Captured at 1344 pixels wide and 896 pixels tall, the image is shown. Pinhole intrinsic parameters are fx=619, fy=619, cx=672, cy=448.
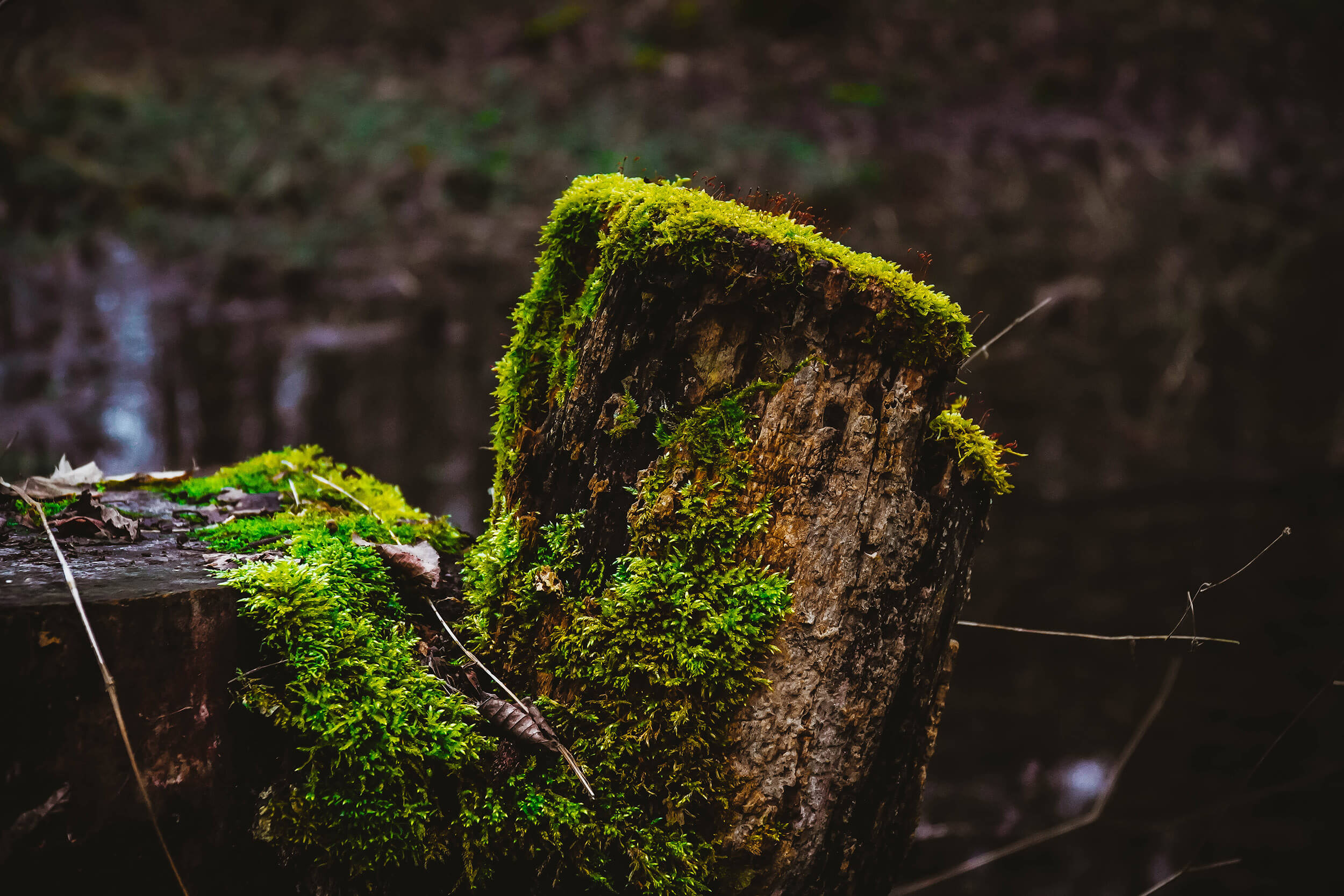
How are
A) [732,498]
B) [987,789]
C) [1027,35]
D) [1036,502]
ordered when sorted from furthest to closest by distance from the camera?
[1027,35] → [1036,502] → [987,789] → [732,498]

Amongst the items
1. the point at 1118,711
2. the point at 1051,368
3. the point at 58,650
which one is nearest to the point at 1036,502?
the point at 1051,368

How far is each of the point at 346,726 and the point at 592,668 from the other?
0.48 meters

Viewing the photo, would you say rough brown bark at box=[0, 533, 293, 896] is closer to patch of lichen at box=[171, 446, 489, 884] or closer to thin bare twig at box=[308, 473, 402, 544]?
patch of lichen at box=[171, 446, 489, 884]

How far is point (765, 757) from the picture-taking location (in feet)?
4.27

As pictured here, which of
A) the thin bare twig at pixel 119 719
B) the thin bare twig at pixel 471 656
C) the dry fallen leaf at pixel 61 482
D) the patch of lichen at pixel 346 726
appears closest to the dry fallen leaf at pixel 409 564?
the thin bare twig at pixel 471 656

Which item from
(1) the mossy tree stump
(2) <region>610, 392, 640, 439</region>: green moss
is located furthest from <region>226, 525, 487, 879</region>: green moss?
(2) <region>610, 392, 640, 439</region>: green moss

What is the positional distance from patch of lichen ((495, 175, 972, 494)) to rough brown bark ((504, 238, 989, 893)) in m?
0.04

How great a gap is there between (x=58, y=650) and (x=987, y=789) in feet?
19.2

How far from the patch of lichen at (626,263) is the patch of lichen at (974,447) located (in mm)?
143

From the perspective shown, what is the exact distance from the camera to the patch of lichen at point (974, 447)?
1391 millimetres

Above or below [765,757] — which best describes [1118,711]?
below

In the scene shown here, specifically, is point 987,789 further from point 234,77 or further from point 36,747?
point 234,77

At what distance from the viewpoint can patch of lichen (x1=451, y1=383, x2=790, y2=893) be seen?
49.5 inches

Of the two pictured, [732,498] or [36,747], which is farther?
[732,498]
